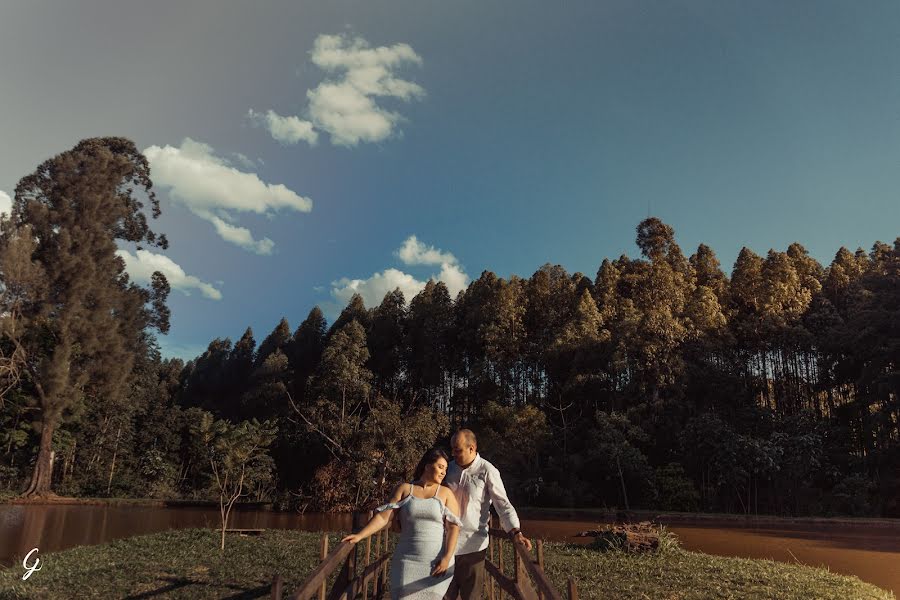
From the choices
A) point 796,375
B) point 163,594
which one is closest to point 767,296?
point 796,375

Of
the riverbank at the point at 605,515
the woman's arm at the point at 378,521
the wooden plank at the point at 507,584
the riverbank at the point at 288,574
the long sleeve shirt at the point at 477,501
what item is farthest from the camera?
the riverbank at the point at 605,515

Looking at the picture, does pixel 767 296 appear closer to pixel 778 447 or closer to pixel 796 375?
pixel 796 375

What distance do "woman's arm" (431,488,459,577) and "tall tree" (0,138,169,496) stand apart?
77.2ft

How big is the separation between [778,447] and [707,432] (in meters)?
2.03

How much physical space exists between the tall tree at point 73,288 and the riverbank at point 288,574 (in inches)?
590

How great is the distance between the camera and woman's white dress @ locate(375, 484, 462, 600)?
9.14 feet

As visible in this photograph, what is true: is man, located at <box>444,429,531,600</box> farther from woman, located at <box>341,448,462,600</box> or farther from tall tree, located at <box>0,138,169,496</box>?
tall tree, located at <box>0,138,169,496</box>

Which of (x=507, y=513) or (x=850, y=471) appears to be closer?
(x=507, y=513)

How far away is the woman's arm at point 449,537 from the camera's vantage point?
2.82 meters

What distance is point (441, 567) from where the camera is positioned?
9.25ft

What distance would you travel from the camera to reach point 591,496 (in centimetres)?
2027

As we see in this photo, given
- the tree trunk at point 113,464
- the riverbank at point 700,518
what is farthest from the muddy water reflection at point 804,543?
the tree trunk at point 113,464

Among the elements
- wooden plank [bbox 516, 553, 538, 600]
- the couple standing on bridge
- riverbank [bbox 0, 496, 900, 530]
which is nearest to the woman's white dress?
the couple standing on bridge

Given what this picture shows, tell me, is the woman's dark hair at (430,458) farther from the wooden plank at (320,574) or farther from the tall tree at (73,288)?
the tall tree at (73,288)
